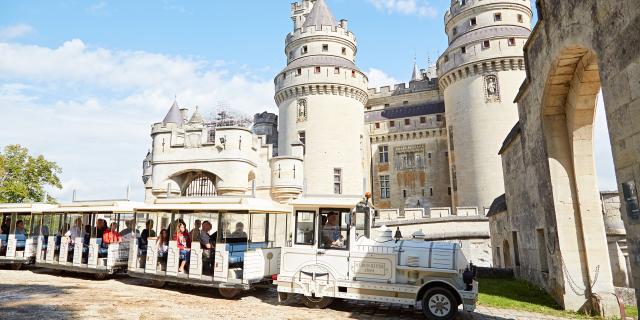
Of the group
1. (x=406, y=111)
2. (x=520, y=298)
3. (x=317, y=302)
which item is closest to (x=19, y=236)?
(x=317, y=302)

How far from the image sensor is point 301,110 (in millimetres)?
32688

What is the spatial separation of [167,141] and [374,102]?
24.3 meters

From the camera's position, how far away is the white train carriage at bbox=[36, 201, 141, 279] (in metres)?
12.6

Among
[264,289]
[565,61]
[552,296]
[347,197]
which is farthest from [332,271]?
[565,61]

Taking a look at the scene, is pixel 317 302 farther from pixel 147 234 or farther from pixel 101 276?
pixel 101 276

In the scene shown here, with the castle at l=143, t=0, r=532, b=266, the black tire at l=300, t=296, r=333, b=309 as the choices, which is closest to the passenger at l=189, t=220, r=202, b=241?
the black tire at l=300, t=296, r=333, b=309

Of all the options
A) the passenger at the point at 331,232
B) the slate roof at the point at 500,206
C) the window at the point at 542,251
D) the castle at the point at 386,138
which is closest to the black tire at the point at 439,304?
the passenger at the point at 331,232

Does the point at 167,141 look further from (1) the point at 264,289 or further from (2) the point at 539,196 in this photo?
(2) the point at 539,196

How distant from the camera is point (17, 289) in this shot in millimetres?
10188

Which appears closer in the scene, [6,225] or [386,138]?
[6,225]

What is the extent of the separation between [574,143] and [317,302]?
6952 mm

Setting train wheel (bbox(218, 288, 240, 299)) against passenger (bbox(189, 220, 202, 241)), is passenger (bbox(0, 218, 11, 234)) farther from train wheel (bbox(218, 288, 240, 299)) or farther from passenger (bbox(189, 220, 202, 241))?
train wheel (bbox(218, 288, 240, 299))

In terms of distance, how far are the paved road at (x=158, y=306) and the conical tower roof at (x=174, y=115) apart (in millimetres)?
31288

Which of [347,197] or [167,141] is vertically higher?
[167,141]
